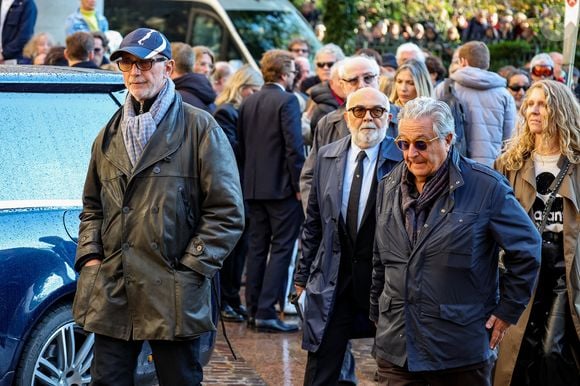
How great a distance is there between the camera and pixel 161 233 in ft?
19.1

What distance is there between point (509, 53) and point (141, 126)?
1916 centimetres

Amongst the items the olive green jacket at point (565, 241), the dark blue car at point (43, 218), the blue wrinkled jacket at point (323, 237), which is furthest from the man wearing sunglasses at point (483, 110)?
the dark blue car at point (43, 218)

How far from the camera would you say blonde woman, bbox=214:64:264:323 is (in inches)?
434

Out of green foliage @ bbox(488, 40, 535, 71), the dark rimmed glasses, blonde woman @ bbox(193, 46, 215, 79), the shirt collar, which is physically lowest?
green foliage @ bbox(488, 40, 535, 71)

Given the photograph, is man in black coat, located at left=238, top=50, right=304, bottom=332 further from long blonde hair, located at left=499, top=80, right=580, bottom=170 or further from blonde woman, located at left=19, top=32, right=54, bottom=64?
blonde woman, located at left=19, top=32, right=54, bottom=64

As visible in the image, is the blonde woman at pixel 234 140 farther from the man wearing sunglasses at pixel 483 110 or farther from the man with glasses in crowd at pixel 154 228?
the man with glasses in crowd at pixel 154 228

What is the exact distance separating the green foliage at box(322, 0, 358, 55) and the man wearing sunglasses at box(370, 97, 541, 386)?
704 inches

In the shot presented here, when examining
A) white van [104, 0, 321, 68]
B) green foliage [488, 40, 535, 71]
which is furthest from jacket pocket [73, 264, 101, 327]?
green foliage [488, 40, 535, 71]

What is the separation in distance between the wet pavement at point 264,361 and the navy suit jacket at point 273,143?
1.16 m

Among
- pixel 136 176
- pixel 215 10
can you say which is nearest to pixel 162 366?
pixel 136 176

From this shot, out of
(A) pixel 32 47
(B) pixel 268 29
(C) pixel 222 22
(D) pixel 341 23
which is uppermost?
(A) pixel 32 47

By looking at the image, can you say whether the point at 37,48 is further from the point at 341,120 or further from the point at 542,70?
the point at 341,120

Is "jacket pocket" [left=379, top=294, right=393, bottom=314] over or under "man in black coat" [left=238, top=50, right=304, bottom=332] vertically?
over

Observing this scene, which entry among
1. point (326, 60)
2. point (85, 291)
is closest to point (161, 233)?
point (85, 291)
